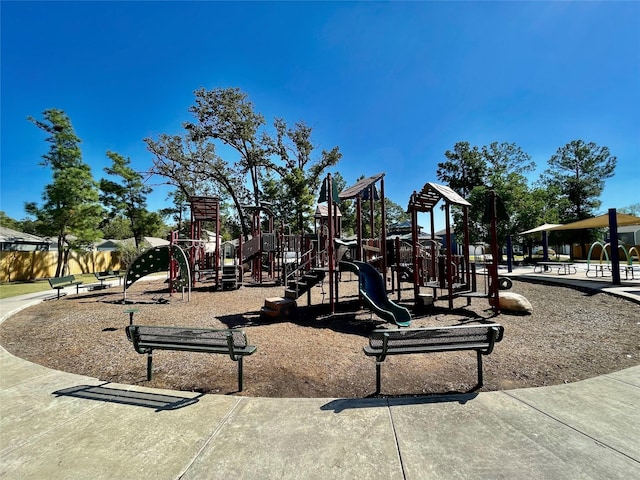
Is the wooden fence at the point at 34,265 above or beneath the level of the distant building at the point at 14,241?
beneath

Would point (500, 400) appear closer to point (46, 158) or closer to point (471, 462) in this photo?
point (471, 462)

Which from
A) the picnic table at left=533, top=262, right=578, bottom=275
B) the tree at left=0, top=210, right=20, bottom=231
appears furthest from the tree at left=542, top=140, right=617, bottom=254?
the tree at left=0, top=210, right=20, bottom=231

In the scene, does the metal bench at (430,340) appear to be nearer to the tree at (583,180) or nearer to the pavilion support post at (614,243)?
the pavilion support post at (614,243)

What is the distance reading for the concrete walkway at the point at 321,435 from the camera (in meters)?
2.35

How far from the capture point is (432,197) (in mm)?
9562

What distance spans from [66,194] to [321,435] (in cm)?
2678

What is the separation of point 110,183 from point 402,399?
4370 cm

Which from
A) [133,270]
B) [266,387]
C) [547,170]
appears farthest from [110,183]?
[547,170]

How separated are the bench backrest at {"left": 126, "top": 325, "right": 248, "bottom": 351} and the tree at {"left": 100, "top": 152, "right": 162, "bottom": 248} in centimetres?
3692

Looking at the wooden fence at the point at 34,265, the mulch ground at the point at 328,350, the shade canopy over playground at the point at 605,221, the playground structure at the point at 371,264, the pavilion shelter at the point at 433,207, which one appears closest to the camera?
the mulch ground at the point at 328,350

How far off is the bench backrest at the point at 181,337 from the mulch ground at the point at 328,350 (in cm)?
58

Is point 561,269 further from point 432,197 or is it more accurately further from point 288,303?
point 288,303

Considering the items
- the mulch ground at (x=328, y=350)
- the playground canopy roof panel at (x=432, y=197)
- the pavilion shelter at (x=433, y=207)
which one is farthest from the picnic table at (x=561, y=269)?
the playground canopy roof panel at (x=432, y=197)

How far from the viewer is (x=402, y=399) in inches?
137
